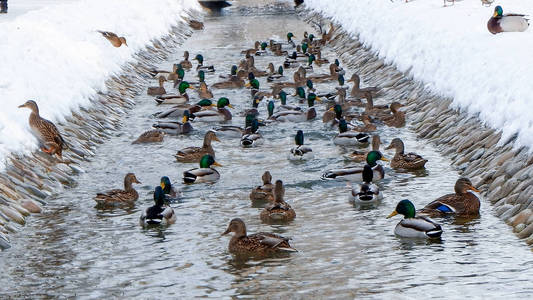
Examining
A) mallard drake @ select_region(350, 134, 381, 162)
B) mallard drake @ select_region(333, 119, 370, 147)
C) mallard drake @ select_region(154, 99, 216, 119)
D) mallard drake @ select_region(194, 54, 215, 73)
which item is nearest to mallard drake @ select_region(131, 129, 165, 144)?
mallard drake @ select_region(154, 99, 216, 119)

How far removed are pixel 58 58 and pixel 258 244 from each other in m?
14.0

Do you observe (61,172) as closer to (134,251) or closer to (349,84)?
(134,251)

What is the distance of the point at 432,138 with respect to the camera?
21.8 meters

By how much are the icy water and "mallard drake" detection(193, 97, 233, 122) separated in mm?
4771

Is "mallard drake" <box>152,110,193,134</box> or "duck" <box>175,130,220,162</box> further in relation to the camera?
"mallard drake" <box>152,110,193,134</box>

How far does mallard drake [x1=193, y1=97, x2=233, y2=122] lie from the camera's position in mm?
25859

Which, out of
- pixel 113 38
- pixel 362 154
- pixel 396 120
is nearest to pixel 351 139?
pixel 362 154

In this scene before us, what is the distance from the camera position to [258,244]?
14117mm

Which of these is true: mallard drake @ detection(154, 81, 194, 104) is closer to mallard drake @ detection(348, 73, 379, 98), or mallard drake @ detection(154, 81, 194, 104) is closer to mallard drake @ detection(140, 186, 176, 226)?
mallard drake @ detection(348, 73, 379, 98)

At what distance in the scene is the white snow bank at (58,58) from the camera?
2020cm

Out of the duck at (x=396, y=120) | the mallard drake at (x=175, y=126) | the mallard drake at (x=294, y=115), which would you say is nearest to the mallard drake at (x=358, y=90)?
the mallard drake at (x=294, y=115)

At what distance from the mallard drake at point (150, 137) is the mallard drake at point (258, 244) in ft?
29.1

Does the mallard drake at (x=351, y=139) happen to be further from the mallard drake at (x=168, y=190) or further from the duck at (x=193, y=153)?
the mallard drake at (x=168, y=190)

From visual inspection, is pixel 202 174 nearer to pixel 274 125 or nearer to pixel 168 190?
pixel 168 190
